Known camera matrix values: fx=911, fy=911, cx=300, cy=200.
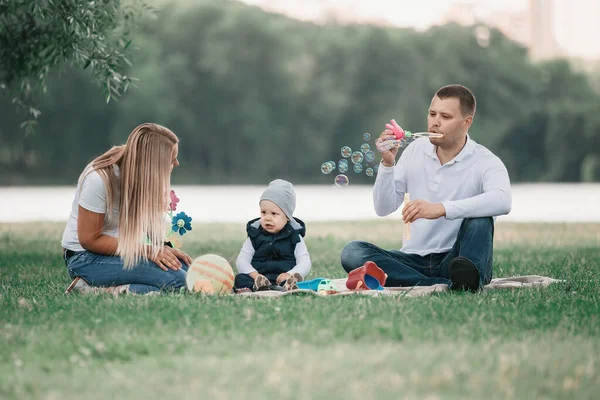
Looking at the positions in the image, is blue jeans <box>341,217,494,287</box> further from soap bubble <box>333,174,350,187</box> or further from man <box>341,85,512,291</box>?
soap bubble <box>333,174,350,187</box>

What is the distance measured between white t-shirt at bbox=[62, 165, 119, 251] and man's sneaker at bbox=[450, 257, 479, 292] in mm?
2435

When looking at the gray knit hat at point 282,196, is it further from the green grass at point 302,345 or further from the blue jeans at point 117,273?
the green grass at point 302,345

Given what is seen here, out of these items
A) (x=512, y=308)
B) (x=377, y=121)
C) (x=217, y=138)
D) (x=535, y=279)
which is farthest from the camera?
(x=377, y=121)

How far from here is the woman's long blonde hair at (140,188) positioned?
252 inches

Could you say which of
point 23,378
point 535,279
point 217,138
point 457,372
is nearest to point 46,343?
point 23,378

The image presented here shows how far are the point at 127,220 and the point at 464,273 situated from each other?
2.38 meters

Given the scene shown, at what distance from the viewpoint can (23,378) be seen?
13.1 ft

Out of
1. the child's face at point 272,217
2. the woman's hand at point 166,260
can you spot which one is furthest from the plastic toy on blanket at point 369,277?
the woman's hand at point 166,260

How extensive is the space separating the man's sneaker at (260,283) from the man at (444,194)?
0.71 metres

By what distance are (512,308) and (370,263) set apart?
51.9 inches

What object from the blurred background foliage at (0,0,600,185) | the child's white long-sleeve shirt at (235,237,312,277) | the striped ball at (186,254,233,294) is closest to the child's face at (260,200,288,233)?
the child's white long-sleeve shirt at (235,237,312,277)

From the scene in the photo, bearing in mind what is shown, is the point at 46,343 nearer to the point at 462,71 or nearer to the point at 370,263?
the point at 370,263

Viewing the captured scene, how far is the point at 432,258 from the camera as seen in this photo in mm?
6934

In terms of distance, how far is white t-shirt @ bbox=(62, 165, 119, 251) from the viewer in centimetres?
638
